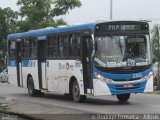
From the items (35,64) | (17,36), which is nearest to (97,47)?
(35,64)

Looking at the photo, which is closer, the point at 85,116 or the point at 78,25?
the point at 85,116

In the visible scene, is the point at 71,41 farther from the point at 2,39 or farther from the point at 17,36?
the point at 2,39

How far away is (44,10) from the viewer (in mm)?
46625

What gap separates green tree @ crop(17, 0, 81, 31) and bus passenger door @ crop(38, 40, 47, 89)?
74.3 ft

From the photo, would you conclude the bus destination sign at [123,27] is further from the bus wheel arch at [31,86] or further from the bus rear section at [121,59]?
the bus wheel arch at [31,86]

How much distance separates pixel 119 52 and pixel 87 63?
1244 millimetres

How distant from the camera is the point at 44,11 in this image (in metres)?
46.6

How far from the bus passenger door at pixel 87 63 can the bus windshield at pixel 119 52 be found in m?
0.38

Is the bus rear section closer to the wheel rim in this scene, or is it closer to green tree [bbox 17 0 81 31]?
the wheel rim

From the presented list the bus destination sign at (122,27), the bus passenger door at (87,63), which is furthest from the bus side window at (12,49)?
the bus destination sign at (122,27)

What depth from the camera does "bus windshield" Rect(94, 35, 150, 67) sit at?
59.1ft

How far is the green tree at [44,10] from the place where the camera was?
46.1m

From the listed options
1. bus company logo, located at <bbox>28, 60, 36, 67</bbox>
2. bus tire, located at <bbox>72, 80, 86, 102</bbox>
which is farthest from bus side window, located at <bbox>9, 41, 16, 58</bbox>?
bus tire, located at <bbox>72, 80, 86, 102</bbox>

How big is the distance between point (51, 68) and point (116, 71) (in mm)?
4588
